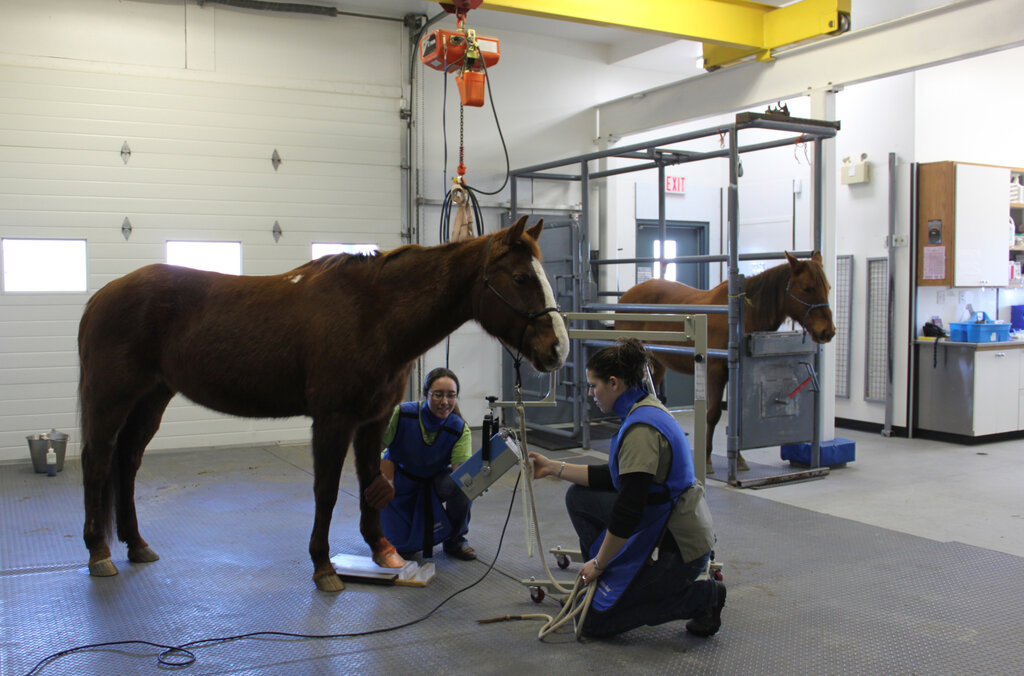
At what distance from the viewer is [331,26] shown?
23.5 feet

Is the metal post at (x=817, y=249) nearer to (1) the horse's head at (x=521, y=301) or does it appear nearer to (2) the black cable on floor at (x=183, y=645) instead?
(1) the horse's head at (x=521, y=301)

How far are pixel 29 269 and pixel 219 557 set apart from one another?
153 inches

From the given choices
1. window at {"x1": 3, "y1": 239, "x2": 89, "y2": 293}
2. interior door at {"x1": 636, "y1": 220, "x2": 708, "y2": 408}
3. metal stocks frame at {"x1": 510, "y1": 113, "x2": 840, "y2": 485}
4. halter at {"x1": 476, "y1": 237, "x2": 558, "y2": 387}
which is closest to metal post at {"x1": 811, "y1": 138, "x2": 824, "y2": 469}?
metal stocks frame at {"x1": 510, "y1": 113, "x2": 840, "y2": 485}

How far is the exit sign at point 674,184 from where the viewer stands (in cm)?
912

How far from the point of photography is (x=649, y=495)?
270cm

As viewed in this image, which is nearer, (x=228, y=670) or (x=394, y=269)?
(x=228, y=670)

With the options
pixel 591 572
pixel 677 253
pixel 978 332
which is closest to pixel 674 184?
pixel 677 253

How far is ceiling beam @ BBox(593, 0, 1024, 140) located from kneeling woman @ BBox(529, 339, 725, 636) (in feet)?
13.3

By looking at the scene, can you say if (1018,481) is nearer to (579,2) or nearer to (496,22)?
(579,2)

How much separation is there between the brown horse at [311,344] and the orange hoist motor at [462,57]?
6.13ft

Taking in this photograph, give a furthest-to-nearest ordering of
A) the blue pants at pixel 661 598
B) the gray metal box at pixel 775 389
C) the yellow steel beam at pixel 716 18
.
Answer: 1. the yellow steel beam at pixel 716 18
2. the gray metal box at pixel 775 389
3. the blue pants at pixel 661 598

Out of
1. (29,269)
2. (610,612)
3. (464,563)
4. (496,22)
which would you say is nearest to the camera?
(610,612)

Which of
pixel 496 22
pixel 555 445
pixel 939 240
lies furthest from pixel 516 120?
pixel 939 240

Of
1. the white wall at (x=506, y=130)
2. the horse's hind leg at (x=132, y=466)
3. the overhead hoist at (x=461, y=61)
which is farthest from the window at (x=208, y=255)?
the horse's hind leg at (x=132, y=466)
